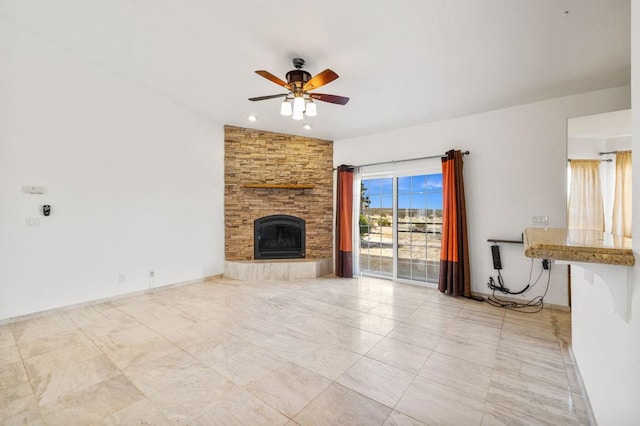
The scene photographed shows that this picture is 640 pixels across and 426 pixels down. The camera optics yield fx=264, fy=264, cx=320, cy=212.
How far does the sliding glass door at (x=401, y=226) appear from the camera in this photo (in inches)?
171

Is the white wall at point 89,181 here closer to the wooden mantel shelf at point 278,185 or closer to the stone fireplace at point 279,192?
the stone fireplace at point 279,192

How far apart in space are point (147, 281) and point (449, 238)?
4597 mm

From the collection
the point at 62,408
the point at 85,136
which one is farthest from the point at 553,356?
the point at 85,136

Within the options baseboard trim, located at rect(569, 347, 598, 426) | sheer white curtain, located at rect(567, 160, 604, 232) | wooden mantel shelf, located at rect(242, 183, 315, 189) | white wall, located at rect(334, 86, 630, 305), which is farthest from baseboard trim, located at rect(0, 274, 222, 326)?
sheer white curtain, located at rect(567, 160, 604, 232)

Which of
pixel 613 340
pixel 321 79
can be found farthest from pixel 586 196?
pixel 321 79

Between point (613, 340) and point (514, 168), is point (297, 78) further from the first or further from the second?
point (514, 168)

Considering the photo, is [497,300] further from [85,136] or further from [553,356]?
[85,136]

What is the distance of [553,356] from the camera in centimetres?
227

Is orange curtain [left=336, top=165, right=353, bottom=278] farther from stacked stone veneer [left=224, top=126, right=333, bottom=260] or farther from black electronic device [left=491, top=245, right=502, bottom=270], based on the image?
black electronic device [left=491, top=245, right=502, bottom=270]

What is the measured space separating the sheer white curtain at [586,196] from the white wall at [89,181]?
629 cm

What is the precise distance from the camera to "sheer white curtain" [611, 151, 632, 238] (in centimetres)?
404

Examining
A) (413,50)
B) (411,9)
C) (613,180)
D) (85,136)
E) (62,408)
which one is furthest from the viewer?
Result: (613,180)

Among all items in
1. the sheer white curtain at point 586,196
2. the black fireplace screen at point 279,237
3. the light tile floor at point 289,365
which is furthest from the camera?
the black fireplace screen at point 279,237

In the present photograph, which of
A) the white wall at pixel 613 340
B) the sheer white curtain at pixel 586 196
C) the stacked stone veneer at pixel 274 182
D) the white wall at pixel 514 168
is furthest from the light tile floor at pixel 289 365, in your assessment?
the sheer white curtain at pixel 586 196
